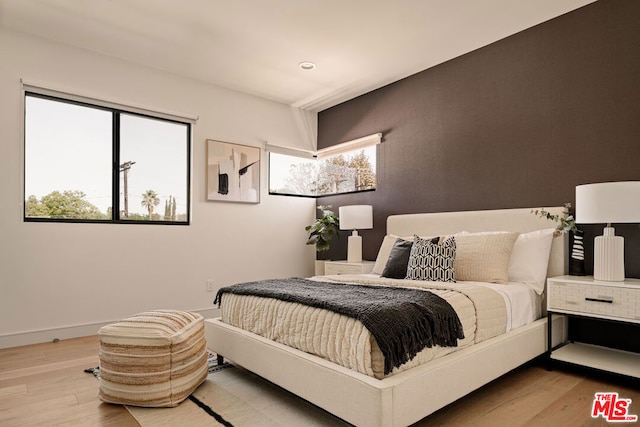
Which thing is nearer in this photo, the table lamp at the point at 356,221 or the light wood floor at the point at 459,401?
the light wood floor at the point at 459,401

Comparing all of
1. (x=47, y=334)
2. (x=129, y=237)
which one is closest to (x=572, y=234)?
(x=129, y=237)

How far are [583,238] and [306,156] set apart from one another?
133 inches

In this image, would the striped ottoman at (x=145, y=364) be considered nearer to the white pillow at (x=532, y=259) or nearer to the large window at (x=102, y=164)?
the large window at (x=102, y=164)

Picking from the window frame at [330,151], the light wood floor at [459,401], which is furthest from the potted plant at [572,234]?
the window frame at [330,151]

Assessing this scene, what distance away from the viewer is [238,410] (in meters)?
2.07

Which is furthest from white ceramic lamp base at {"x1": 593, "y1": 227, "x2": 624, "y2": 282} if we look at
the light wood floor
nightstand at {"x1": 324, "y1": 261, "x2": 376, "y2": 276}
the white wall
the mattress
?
the white wall

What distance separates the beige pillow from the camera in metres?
2.82

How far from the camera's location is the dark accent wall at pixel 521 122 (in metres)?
2.80

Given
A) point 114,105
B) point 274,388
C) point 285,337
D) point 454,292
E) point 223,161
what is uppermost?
point 114,105

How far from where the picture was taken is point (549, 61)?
10.4ft

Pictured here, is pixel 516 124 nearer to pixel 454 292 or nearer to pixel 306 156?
pixel 454 292

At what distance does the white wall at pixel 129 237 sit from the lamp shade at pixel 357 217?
1.02 meters

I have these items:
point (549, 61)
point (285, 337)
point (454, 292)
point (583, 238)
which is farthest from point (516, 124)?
point (285, 337)

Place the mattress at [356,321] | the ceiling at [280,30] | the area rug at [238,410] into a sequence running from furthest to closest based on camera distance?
the ceiling at [280,30] → the area rug at [238,410] → the mattress at [356,321]
